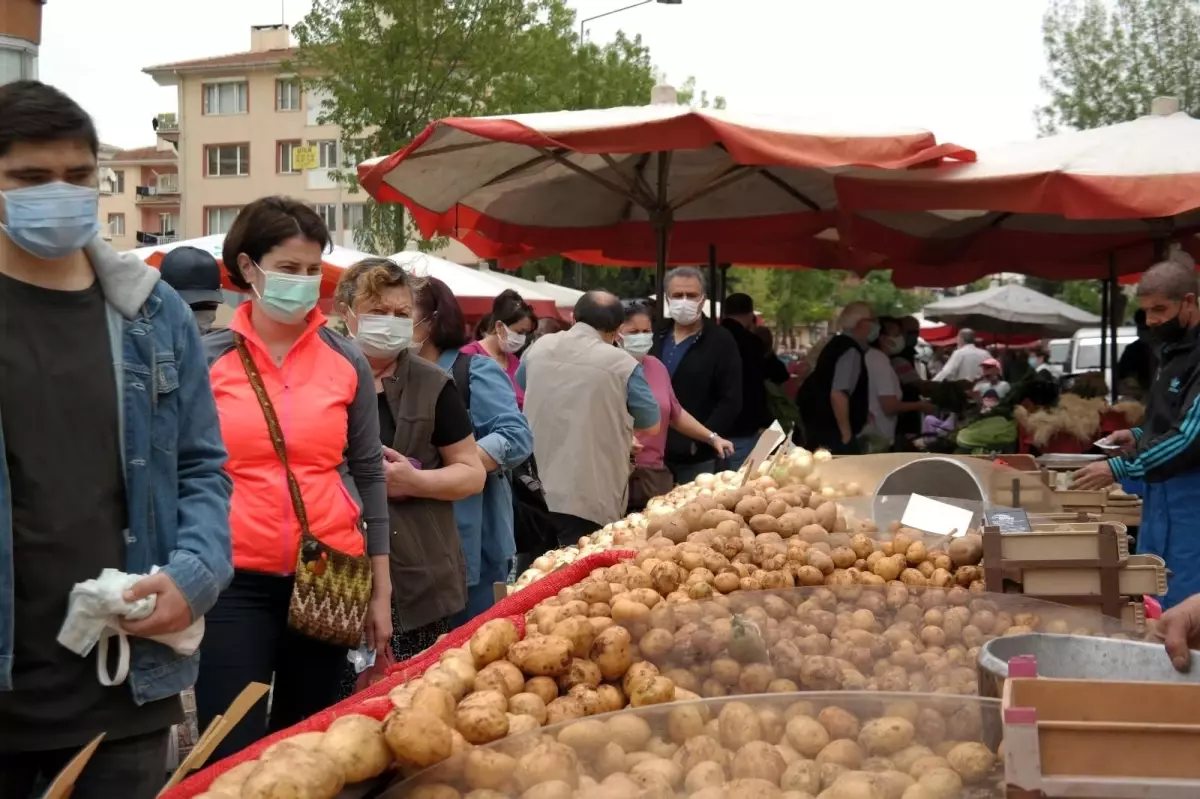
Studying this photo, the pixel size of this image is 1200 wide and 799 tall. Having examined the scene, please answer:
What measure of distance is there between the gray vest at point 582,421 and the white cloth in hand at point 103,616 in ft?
14.5

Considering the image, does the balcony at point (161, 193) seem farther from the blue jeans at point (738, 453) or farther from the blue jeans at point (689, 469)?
the blue jeans at point (689, 469)

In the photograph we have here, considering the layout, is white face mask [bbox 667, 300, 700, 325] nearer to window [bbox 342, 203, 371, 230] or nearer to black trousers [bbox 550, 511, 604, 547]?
black trousers [bbox 550, 511, 604, 547]

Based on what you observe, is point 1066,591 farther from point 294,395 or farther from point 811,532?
point 294,395

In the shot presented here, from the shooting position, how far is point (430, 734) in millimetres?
2051

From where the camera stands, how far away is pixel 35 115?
2.40 m

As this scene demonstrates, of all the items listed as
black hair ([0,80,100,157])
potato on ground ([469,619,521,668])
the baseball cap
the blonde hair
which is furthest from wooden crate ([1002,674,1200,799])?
the baseball cap

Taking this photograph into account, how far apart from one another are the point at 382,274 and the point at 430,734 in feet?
8.59

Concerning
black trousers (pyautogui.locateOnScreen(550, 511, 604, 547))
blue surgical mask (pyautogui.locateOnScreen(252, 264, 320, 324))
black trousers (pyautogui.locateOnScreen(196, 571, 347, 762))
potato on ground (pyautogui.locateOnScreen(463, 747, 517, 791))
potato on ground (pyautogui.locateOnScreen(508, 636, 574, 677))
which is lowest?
black trousers (pyautogui.locateOnScreen(550, 511, 604, 547))

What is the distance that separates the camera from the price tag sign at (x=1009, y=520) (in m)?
4.03

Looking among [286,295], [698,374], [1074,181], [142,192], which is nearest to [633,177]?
[698,374]

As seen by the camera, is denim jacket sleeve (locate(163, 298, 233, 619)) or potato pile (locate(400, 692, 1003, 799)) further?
denim jacket sleeve (locate(163, 298, 233, 619))

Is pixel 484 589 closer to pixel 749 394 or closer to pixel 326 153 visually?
pixel 749 394

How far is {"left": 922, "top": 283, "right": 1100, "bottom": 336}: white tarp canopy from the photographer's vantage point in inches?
1037

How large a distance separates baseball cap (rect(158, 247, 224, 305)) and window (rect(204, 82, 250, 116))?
5453 centimetres
